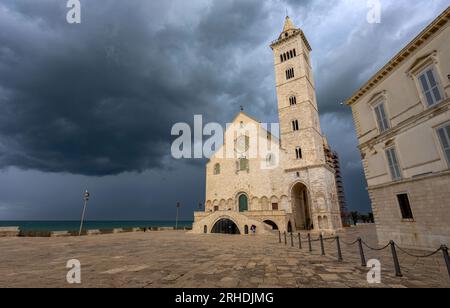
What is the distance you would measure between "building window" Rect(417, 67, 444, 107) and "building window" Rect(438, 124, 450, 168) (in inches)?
51.3

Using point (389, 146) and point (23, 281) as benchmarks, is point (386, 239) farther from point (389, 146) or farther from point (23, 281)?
point (23, 281)

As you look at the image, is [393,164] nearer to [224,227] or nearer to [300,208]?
[300,208]

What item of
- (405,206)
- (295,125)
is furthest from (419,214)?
(295,125)

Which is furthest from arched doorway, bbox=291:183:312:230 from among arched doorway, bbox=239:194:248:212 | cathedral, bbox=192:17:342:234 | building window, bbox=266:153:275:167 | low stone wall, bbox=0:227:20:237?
low stone wall, bbox=0:227:20:237

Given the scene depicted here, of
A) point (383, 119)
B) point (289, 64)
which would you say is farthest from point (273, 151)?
point (383, 119)

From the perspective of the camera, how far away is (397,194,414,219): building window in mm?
11531

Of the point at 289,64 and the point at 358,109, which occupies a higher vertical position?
the point at 289,64

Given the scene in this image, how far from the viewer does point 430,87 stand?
34.1ft

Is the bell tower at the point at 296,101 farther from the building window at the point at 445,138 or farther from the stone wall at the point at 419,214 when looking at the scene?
the building window at the point at 445,138

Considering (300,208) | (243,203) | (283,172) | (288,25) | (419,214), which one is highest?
(288,25)

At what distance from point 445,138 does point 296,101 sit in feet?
72.9

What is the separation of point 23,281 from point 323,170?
2767cm

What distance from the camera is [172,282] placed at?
5.32 m

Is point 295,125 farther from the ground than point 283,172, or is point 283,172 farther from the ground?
point 295,125
